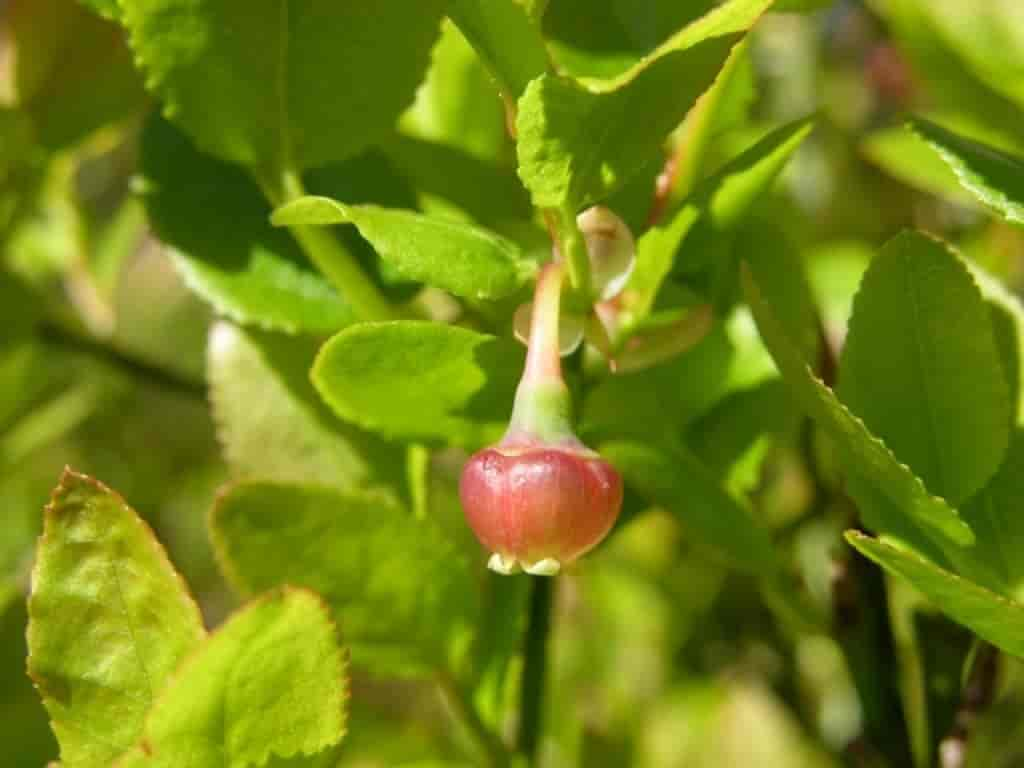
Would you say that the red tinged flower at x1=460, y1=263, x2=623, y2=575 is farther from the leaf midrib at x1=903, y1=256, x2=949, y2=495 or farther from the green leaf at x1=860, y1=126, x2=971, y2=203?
the green leaf at x1=860, y1=126, x2=971, y2=203

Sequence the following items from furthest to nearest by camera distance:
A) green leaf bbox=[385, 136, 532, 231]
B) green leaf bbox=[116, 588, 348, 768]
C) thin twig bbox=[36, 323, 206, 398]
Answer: thin twig bbox=[36, 323, 206, 398] → green leaf bbox=[385, 136, 532, 231] → green leaf bbox=[116, 588, 348, 768]

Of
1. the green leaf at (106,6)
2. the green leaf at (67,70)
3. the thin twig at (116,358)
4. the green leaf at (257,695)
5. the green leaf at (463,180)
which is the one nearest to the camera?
the green leaf at (257,695)

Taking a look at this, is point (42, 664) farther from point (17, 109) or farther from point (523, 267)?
point (17, 109)

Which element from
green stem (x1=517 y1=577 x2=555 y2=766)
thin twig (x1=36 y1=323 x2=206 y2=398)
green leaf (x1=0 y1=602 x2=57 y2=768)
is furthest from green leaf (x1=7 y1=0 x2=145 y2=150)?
green stem (x1=517 y1=577 x2=555 y2=766)

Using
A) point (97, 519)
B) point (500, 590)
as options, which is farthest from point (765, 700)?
point (97, 519)

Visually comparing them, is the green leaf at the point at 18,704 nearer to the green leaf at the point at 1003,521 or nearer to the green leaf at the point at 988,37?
the green leaf at the point at 1003,521

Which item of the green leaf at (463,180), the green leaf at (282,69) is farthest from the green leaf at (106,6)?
the green leaf at (463,180)

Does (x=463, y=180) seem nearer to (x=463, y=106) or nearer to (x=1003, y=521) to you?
(x=463, y=106)
